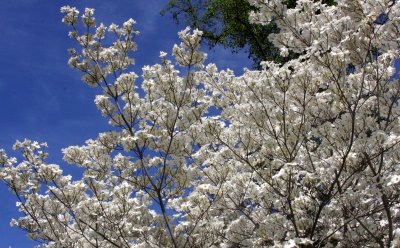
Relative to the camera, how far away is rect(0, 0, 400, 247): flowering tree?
5.05 meters

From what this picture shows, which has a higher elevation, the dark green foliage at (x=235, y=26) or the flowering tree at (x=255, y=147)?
the dark green foliage at (x=235, y=26)

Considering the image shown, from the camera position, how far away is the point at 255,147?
6.04 meters

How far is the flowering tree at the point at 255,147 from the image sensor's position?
5055 mm

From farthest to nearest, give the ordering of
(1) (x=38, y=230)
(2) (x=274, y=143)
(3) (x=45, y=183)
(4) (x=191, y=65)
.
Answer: (1) (x=38, y=230)
(3) (x=45, y=183)
(4) (x=191, y=65)
(2) (x=274, y=143)

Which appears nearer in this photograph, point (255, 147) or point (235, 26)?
point (255, 147)

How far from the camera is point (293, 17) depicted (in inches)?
223

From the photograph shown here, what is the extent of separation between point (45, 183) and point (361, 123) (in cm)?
439

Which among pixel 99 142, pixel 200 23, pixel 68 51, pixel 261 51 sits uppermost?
pixel 200 23

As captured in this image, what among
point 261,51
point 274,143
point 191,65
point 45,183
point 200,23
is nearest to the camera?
point 274,143

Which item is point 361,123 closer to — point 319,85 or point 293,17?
point 319,85

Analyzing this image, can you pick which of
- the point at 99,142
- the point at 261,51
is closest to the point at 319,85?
the point at 99,142

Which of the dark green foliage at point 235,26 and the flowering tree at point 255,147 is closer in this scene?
the flowering tree at point 255,147

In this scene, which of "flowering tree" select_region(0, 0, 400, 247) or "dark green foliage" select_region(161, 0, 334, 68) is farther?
"dark green foliage" select_region(161, 0, 334, 68)

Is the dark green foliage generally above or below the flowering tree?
above
